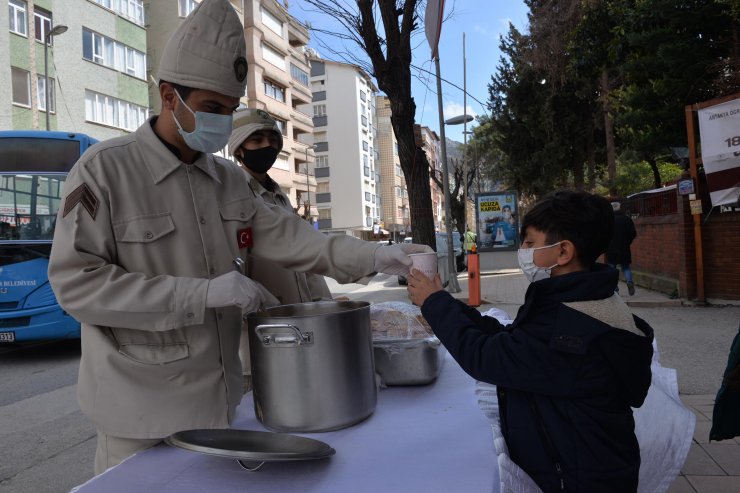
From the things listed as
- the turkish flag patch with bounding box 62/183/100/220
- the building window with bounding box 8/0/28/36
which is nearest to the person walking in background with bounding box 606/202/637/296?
the turkish flag patch with bounding box 62/183/100/220

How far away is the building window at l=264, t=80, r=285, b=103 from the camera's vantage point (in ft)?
134

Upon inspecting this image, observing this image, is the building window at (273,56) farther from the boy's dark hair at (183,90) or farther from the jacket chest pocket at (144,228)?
the jacket chest pocket at (144,228)

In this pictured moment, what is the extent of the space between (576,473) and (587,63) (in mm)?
14374

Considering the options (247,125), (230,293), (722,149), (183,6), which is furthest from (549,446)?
(183,6)

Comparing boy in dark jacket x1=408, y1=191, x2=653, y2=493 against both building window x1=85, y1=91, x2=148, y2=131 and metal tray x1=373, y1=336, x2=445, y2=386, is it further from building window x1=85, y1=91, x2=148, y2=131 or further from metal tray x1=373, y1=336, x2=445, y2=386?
building window x1=85, y1=91, x2=148, y2=131

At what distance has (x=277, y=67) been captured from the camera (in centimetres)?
4184

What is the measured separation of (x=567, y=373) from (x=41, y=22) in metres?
26.5

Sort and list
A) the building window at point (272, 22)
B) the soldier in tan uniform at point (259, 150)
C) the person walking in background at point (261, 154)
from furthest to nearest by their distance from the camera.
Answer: the building window at point (272, 22) → the soldier in tan uniform at point (259, 150) → the person walking in background at point (261, 154)

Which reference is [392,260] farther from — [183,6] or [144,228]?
[183,6]

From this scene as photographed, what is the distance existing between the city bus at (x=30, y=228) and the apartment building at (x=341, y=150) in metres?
52.0

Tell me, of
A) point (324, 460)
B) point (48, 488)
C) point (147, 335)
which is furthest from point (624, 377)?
point (48, 488)

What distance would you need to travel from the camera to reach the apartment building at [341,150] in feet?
200

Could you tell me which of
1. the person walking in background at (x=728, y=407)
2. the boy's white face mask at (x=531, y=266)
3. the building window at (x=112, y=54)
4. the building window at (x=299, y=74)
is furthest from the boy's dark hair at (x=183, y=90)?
the building window at (x=299, y=74)

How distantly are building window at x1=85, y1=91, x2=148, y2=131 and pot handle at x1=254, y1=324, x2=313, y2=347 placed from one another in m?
24.9
